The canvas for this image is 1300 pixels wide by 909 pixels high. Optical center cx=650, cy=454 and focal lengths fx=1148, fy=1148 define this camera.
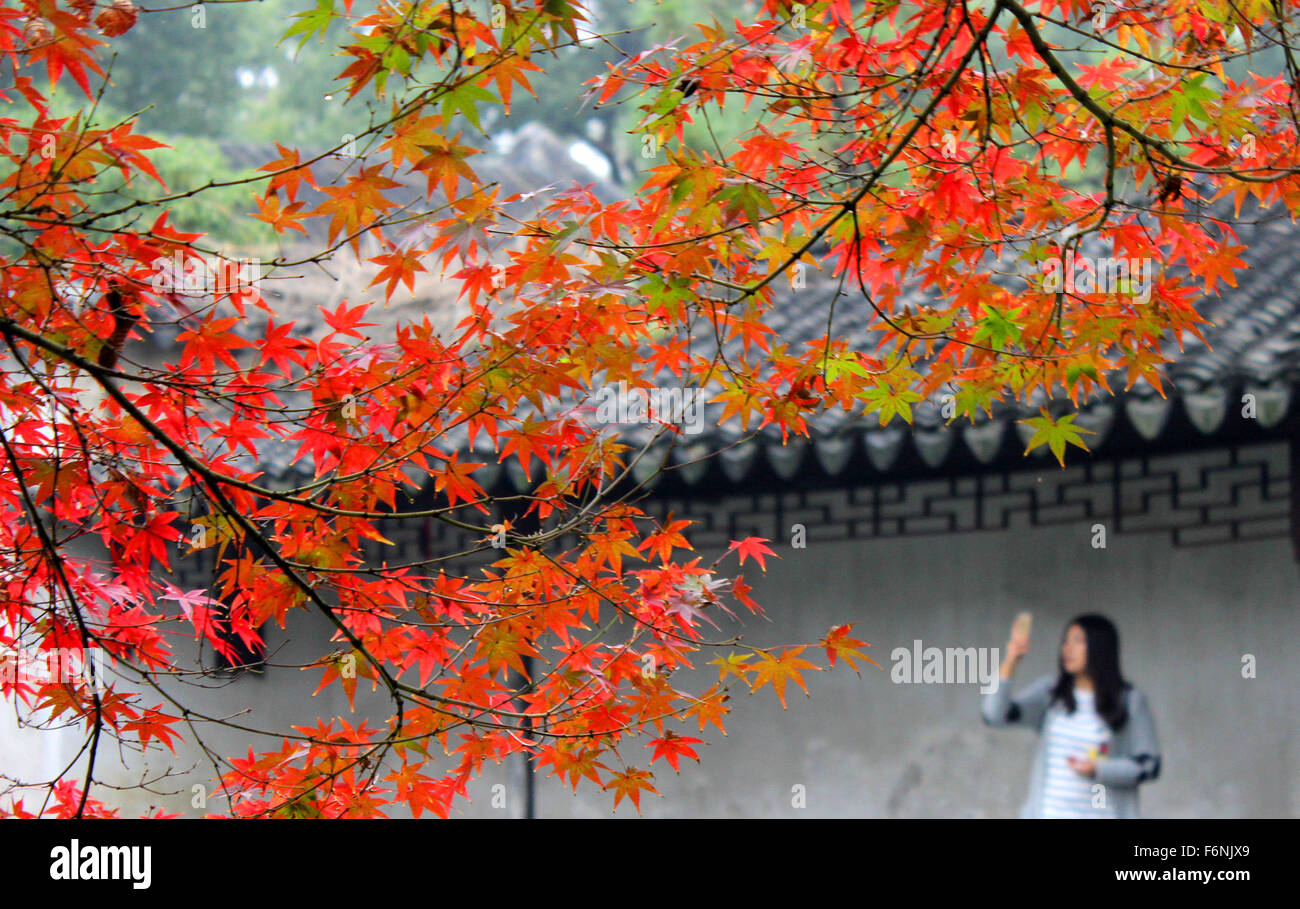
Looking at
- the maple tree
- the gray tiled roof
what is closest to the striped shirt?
the gray tiled roof

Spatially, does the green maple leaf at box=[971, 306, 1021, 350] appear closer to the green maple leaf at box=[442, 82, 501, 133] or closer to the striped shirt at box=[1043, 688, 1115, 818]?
the green maple leaf at box=[442, 82, 501, 133]

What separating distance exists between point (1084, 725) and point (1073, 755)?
0.14m

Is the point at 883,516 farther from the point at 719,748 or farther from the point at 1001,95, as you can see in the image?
the point at 1001,95

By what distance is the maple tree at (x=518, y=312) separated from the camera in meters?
2.19

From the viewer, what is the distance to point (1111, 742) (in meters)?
5.04

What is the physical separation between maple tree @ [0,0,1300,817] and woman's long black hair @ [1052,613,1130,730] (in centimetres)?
250

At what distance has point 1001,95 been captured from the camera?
8.68 feet

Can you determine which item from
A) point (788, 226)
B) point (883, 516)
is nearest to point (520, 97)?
point (883, 516)

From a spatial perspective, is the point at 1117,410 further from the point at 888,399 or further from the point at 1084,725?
the point at 888,399

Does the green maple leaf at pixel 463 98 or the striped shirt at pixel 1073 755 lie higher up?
the green maple leaf at pixel 463 98

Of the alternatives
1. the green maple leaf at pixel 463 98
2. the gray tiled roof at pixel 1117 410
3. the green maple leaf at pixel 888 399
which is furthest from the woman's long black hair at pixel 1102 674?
the green maple leaf at pixel 463 98

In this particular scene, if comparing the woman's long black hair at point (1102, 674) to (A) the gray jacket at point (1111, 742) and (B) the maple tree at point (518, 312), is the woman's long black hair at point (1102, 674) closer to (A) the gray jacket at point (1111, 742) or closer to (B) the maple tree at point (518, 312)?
(A) the gray jacket at point (1111, 742)

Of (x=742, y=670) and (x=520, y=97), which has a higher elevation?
(x=520, y=97)
